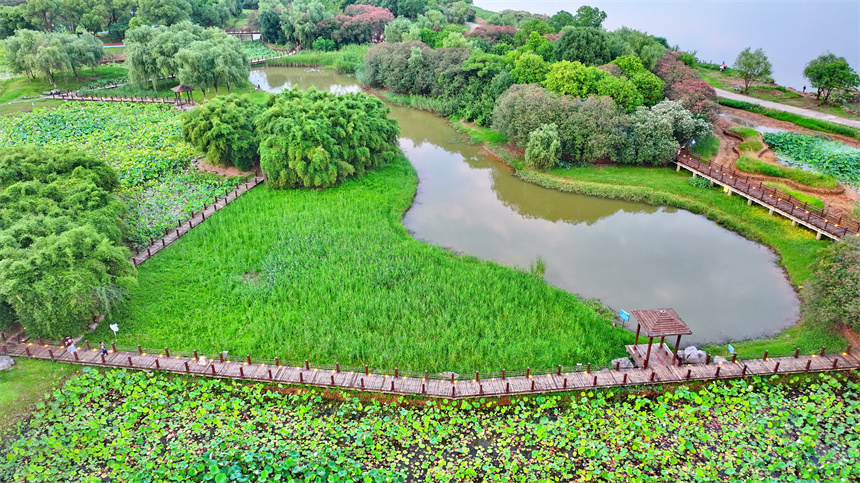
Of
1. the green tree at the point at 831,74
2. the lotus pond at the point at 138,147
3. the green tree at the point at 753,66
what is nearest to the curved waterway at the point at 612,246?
the lotus pond at the point at 138,147

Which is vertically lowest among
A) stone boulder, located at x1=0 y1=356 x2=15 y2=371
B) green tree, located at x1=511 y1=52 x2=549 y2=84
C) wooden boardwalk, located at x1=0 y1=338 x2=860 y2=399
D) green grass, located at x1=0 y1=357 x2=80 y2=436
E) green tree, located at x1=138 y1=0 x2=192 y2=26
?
green grass, located at x1=0 y1=357 x2=80 y2=436

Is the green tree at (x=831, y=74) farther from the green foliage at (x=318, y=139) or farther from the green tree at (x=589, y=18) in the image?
the green foliage at (x=318, y=139)

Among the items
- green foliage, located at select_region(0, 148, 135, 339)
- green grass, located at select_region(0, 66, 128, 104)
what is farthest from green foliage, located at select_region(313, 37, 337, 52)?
green foliage, located at select_region(0, 148, 135, 339)

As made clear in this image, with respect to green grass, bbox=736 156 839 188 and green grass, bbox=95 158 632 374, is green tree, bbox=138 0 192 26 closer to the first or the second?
green grass, bbox=95 158 632 374

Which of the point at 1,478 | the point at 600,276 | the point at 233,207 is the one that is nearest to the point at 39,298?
the point at 1,478

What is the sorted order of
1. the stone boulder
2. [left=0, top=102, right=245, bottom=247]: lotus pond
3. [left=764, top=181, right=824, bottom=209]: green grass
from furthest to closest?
[left=0, top=102, right=245, bottom=247]: lotus pond, [left=764, top=181, right=824, bottom=209]: green grass, the stone boulder

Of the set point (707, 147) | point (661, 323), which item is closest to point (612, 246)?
point (661, 323)

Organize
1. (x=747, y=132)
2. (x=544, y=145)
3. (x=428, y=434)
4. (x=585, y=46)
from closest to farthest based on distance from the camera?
(x=428, y=434) → (x=544, y=145) → (x=747, y=132) → (x=585, y=46)

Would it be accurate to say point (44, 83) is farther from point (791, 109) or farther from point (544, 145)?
point (791, 109)
